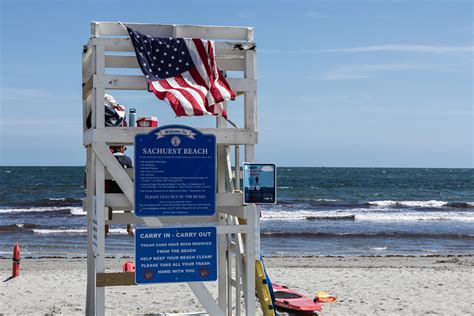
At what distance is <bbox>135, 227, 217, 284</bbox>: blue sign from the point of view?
6.87m

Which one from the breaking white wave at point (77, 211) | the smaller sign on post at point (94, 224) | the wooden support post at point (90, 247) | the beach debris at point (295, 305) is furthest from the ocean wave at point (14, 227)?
the smaller sign on post at point (94, 224)

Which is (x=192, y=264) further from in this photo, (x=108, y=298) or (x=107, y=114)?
(x=108, y=298)

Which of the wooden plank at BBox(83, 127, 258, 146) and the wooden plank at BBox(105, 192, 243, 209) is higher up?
the wooden plank at BBox(83, 127, 258, 146)

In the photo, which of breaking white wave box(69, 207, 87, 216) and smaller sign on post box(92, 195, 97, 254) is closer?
smaller sign on post box(92, 195, 97, 254)

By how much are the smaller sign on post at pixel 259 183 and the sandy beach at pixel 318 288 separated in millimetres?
5740

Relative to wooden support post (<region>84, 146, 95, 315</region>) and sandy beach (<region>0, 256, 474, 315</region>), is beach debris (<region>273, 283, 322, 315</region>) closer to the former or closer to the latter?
sandy beach (<region>0, 256, 474, 315</region>)

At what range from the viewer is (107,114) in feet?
24.3

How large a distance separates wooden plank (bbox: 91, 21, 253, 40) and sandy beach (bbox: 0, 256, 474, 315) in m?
6.32

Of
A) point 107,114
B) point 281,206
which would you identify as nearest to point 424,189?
point 281,206

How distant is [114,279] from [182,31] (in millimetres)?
2444

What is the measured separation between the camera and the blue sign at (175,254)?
22.5 feet

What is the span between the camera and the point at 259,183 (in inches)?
277

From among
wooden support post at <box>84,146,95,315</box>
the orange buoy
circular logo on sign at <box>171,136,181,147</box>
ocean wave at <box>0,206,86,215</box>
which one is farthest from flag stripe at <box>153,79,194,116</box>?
ocean wave at <box>0,206,86,215</box>

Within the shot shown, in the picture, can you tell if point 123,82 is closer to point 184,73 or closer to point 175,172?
point 184,73
